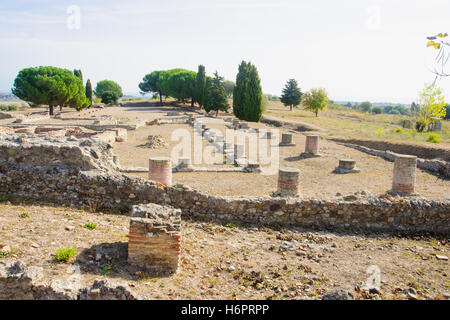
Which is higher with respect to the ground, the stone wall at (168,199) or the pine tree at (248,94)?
the pine tree at (248,94)

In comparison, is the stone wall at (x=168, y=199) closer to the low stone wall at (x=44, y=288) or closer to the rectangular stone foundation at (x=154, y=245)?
the rectangular stone foundation at (x=154, y=245)

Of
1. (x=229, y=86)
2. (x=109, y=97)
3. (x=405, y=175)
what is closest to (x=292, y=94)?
(x=109, y=97)

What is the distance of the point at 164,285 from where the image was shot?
4875mm

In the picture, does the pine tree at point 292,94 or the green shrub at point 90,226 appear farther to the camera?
the pine tree at point 292,94

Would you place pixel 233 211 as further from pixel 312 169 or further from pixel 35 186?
pixel 312 169

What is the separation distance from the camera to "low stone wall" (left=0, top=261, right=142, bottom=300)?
409cm

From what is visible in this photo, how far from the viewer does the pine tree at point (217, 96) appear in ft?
152

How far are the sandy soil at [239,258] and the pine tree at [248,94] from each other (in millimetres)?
32887

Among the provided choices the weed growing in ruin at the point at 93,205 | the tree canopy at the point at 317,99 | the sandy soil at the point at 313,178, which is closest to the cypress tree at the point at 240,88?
the tree canopy at the point at 317,99

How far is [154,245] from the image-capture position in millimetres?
5246

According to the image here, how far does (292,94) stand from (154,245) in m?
56.5

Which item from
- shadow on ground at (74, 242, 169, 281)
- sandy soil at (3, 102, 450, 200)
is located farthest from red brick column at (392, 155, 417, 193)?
shadow on ground at (74, 242, 169, 281)

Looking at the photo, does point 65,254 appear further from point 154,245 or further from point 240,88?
point 240,88
